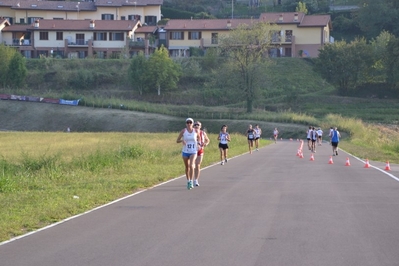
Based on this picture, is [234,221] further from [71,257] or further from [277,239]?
[71,257]

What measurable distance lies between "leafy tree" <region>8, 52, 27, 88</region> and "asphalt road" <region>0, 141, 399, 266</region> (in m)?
67.8

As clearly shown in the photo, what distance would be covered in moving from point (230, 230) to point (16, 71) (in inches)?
2942

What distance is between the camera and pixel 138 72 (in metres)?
81.2

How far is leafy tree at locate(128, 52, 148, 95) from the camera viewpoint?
266 feet

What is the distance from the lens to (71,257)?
959 cm

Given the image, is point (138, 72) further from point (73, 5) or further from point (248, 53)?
point (73, 5)

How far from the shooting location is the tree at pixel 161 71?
8069 centimetres

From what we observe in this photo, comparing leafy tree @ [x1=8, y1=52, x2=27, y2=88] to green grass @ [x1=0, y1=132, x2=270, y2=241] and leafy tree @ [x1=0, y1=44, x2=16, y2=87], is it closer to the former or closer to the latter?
leafy tree @ [x1=0, y1=44, x2=16, y2=87]

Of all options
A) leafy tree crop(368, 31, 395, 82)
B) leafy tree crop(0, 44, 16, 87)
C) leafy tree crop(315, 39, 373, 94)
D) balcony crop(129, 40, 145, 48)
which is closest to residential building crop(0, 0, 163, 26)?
balcony crop(129, 40, 145, 48)

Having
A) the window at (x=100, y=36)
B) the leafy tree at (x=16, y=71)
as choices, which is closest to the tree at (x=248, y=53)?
the window at (x=100, y=36)

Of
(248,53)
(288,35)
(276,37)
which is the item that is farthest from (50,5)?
(248,53)

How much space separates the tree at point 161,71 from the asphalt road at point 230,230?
6297cm

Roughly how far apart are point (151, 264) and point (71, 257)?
124 centimetres

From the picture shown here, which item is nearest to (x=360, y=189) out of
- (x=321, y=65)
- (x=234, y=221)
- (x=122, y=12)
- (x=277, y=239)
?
(x=234, y=221)
